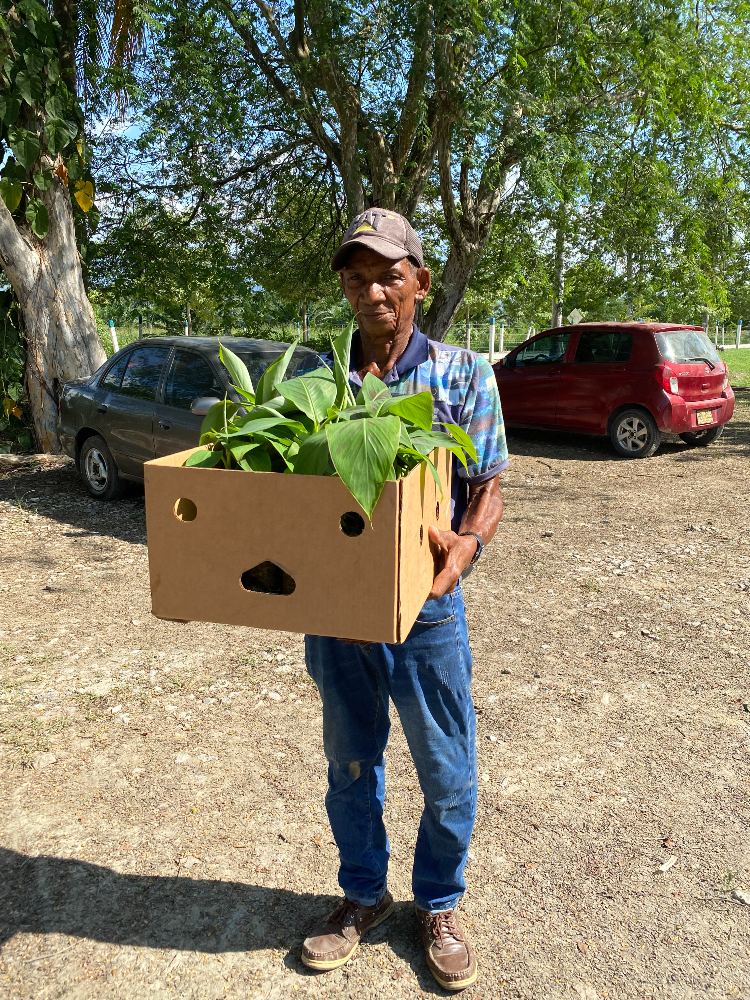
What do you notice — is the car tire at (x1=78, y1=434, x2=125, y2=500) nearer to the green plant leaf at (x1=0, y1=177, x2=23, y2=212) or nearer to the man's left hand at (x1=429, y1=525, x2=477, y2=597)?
the green plant leaf at (x1=0, y1=177, x2=23, y2=212)

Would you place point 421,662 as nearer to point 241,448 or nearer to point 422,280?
point 241,448

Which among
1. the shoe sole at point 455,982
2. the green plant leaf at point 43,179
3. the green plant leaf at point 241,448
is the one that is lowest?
the shoe sole at point 455,982

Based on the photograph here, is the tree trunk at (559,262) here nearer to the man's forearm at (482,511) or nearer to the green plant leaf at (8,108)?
the green plant leaf at (8,108)

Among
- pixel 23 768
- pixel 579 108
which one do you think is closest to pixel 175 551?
pixel 23 768

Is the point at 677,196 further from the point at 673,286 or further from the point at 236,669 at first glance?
the point at 236,669

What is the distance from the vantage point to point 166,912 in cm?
277

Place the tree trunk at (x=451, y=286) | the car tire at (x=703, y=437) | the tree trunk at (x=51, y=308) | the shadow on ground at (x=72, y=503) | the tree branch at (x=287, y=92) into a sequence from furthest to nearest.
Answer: the tree trunk at (x=451, y=286) → the car tire at (x=703, y=437) → the tree branch at (x=287, y=92) → the tree trunk at (x=51, y=308) → the shadow on ground at (x=72, y=503)

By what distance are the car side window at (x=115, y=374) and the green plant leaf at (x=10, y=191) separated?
2414mm

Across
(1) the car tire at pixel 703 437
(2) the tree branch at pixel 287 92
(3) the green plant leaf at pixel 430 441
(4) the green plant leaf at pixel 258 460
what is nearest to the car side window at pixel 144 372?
(2) the tree branch at pixel 287 92

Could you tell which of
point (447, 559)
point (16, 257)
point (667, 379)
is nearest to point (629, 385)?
point (667, 379)

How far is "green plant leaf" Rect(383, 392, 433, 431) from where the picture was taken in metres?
Answer: 1.76

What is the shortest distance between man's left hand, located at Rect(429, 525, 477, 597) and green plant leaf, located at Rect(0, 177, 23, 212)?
8.70 m

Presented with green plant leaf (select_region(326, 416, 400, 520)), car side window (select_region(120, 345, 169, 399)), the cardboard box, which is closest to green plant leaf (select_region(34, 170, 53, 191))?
car side window (select_region(120, 345, 169, 399))

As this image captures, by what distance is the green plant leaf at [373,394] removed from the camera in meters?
1.80
